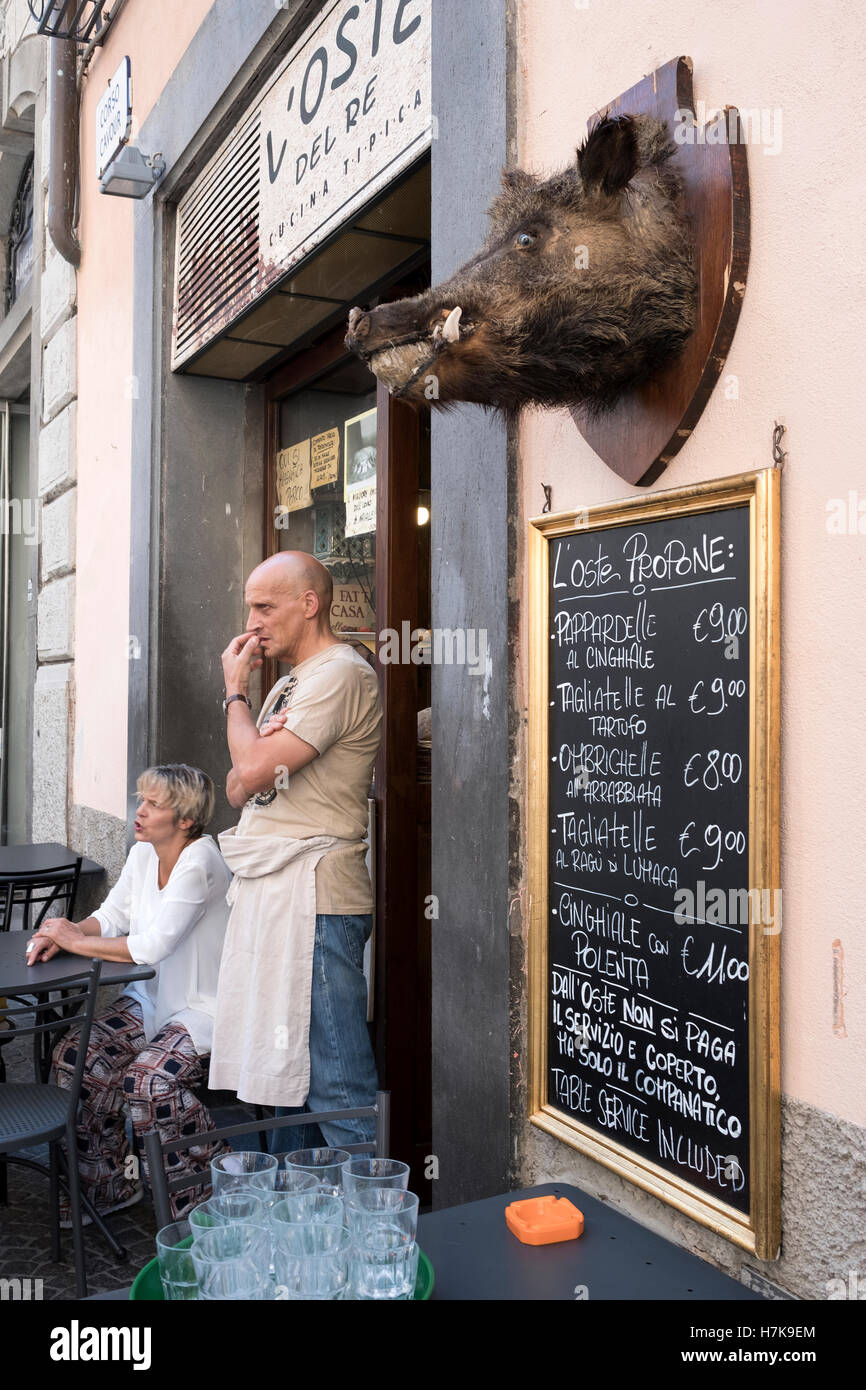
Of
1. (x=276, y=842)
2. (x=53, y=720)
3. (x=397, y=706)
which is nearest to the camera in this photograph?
(x=276, y=842)

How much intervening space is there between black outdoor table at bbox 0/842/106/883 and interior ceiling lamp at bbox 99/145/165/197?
3236 millimetres

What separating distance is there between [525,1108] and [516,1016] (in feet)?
0.64

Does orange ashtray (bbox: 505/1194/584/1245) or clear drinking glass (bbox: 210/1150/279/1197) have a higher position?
clear drinking glass (bbox: 210/1150/279/1197)

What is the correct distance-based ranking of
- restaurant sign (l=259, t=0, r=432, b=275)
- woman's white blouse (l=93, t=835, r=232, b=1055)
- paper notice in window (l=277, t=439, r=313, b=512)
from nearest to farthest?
restaurant sign (l=259, t=0, r=432, b=275)
woman's white blouse (l=93, t=835, r=232, b=1055)
paper notice in window (l=277, t=439, r=313, b=512)

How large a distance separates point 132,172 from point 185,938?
3510 millimetres

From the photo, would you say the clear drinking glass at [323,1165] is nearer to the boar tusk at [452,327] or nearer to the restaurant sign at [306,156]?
the boar tusk at [452,327]

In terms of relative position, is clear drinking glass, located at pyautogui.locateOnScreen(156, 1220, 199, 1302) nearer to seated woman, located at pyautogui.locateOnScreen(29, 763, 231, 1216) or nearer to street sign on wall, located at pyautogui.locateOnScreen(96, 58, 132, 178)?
Answer: seated woman, located at pyautogui.locateOnScreen(29, 763, 231, 1216)

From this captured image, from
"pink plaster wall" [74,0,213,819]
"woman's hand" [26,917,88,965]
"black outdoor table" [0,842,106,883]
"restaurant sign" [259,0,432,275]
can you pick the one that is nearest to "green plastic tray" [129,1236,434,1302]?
"woman's hand" [26,917,88,965]

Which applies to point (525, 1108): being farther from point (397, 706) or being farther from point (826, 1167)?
point (397, 706)

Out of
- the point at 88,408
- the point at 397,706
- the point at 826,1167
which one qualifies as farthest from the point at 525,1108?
the point at 88,408

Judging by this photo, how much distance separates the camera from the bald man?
3074 millimetres

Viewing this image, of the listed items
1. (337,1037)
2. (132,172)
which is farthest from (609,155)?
(132,172)

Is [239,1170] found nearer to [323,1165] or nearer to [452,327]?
[323,1165]

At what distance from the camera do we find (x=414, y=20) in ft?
9.64
